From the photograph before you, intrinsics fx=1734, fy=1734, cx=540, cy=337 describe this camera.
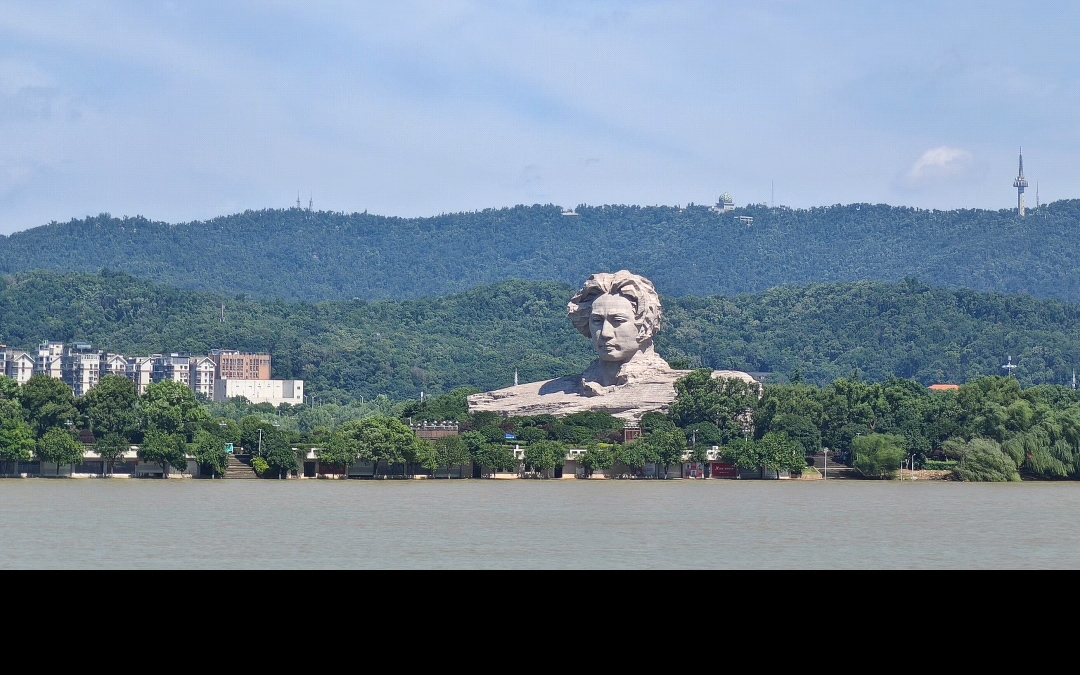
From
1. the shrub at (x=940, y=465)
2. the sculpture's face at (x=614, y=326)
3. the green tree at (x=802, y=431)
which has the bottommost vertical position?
the shrub at (x=940, y=465)

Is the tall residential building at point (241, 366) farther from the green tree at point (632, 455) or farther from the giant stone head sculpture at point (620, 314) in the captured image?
the green tree at point (632, 455)

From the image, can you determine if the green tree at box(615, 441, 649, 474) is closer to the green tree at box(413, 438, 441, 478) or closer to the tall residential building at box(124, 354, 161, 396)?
the green tree at box(413, 438, 441, 478)

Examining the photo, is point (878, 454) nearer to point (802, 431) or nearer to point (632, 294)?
point (802, 431)

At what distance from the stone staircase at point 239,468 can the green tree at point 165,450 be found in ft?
7.65

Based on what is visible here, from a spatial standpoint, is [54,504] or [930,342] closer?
[54,504]

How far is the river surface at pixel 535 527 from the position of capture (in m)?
34.0

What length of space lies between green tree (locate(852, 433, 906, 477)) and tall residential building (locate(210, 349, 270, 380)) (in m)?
100.0

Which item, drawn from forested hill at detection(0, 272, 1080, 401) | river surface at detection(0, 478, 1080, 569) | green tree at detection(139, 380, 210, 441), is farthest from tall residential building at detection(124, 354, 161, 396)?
river surface at detection(0, 478, 1080, 569)

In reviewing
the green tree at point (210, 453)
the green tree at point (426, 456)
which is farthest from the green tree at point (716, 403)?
the green tree at point (210, 453)

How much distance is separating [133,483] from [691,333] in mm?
125807

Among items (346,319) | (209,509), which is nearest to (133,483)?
(209,509)

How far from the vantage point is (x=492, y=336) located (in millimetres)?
189750
